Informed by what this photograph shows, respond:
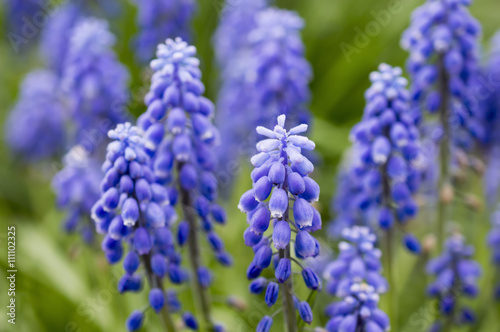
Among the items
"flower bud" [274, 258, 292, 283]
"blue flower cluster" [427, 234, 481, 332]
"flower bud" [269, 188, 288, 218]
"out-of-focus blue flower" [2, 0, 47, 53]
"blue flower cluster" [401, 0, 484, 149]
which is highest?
"out-of-focus blue flower" [2, 0, 47, 53]

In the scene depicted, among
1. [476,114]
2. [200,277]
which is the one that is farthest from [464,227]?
[200,277]

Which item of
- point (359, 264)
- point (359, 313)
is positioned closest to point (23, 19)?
point (359, 264)

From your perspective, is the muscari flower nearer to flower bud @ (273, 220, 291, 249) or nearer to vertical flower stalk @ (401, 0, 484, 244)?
vertical flower stalk @ (401, 0, 484, 244)

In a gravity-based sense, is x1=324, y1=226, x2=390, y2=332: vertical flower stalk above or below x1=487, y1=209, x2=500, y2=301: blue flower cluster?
below

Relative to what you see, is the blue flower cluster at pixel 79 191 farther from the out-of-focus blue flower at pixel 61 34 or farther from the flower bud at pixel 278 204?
the flower bud at pixel 278 204

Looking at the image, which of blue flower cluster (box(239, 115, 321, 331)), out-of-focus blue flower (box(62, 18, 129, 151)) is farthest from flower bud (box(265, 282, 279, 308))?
out-of-focus blue flower (box(62, 18, 129, 151))

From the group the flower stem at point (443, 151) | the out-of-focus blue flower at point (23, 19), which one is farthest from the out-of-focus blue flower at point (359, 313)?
the out-of-focus blue flower at point (23, 19)

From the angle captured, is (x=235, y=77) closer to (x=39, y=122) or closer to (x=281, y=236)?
(x=39, y=122)
